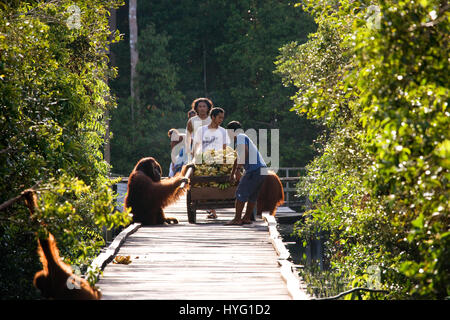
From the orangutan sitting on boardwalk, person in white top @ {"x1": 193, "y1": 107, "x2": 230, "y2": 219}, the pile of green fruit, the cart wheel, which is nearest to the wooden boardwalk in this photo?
the cart wheel

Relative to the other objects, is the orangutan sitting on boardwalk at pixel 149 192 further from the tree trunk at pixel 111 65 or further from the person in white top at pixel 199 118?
the tree trunk at pixel 111 65

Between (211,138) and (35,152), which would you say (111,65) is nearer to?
(211,138)

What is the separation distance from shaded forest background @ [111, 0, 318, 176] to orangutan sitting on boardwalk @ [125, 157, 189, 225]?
53.8 ft

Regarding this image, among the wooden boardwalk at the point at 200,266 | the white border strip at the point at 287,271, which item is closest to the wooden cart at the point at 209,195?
the wooden boardwalk at the point at 200,266

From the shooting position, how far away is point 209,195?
10742mm

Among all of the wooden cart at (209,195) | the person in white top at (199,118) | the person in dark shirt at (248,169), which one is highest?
the person in white top at (199,118)

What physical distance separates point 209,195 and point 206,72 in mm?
22561

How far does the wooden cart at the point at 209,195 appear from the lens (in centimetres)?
1066

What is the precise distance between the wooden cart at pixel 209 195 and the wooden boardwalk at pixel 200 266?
1.07 ft

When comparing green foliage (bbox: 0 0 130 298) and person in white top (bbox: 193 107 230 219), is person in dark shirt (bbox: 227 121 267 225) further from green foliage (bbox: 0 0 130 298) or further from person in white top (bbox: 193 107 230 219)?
green foliage (bbox: 0 0 130 298)
